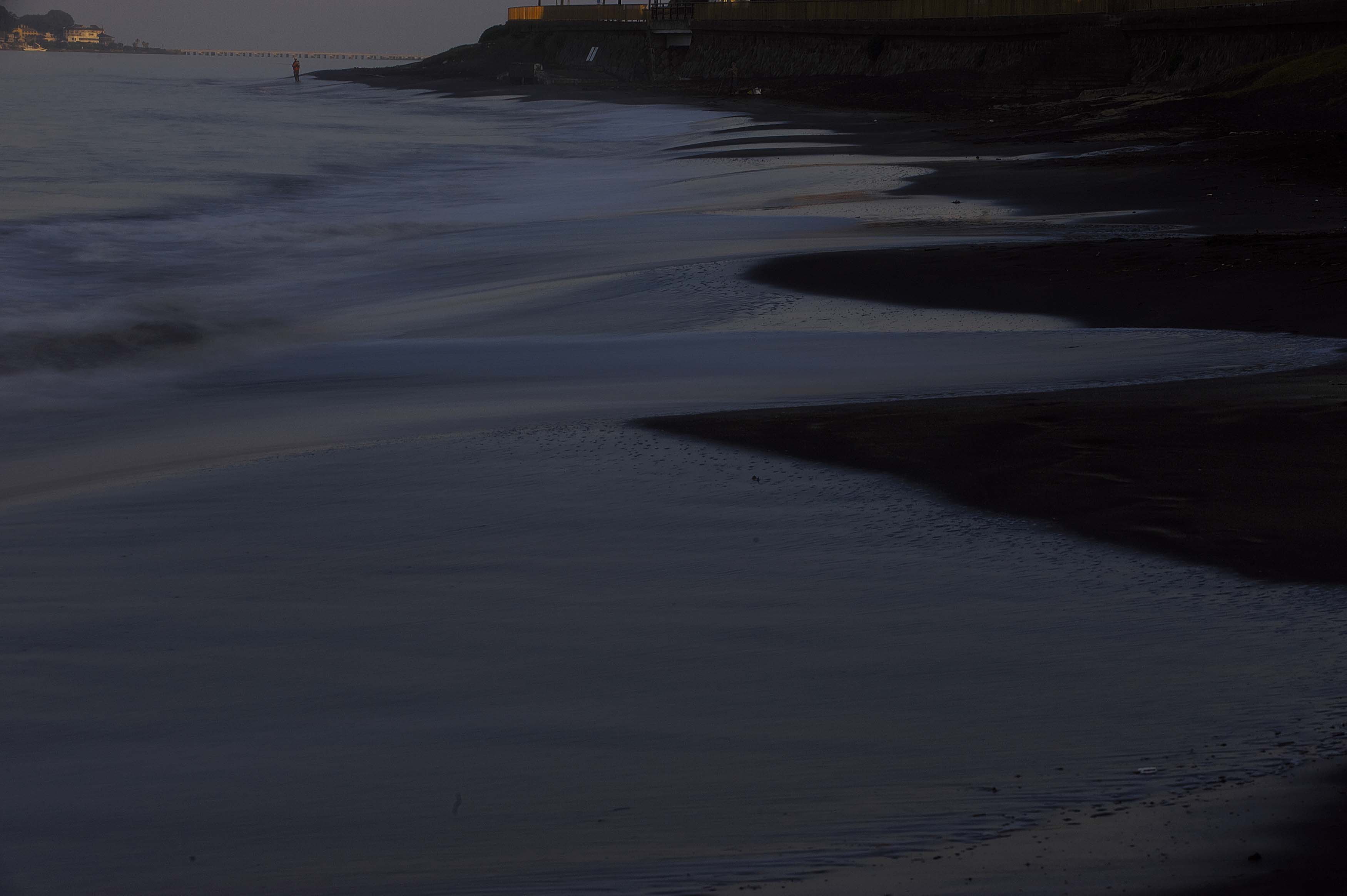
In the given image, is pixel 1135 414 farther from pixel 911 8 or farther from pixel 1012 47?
pixel 911 8

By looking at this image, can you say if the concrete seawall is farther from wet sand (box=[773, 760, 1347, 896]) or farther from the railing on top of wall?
wet sand (box=[773, 760, 1347, 896])

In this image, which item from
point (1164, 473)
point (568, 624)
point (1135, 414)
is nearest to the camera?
point (568, 624)

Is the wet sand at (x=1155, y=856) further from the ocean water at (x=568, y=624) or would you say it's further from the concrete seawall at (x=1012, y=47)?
the concrete seawall at (x=1012, y=47)

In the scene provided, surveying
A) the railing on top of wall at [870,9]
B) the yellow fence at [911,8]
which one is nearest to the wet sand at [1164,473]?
the railing on top of wall at [870,9]

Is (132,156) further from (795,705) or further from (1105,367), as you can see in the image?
(795,705)

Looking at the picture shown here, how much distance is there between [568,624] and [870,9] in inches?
1943

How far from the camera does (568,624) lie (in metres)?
3.94

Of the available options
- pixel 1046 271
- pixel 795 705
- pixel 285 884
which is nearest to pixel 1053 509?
pixel 795 705

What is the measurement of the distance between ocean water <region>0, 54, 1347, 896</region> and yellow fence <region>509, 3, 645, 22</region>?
72.8 metres

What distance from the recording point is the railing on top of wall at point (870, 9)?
35.5 m

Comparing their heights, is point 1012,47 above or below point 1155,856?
above

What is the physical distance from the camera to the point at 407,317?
1021 cm

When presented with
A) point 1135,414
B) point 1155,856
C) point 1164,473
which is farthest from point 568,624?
point 1135,414

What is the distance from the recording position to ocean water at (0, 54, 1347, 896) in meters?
2.86
